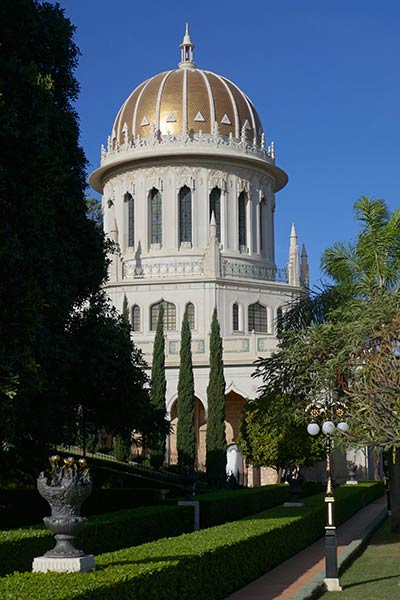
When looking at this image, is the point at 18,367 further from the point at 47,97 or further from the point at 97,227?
the point at 97,227

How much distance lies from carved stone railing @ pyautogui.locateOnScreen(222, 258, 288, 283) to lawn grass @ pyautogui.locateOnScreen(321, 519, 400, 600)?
117 feet

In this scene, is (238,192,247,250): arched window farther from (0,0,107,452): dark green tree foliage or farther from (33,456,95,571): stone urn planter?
(33,456,95,571): stone urn planter

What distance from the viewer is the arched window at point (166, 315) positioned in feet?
177

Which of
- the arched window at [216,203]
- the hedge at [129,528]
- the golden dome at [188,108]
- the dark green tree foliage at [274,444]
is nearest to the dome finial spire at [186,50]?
the golden dome at [188,108]

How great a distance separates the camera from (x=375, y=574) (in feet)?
50.5

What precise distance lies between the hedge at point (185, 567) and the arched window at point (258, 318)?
117 ft

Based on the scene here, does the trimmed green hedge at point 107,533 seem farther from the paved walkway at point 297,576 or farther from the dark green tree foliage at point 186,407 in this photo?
the dark green tree foliage at point 186,407

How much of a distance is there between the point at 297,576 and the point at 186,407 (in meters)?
30.1

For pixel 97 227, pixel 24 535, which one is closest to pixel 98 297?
pixel 97 227

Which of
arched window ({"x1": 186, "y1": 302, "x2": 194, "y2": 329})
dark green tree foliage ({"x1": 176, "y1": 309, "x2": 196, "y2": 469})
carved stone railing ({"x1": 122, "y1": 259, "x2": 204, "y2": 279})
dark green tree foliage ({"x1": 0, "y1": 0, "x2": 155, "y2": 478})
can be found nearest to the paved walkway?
dark green tree foliage ({"x1": 0, "y1": 0, "x2": 155, "y2": 478})

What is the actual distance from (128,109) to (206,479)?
Result: 2774cm

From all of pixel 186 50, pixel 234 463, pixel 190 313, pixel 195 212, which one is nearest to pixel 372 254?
pixel 234 463

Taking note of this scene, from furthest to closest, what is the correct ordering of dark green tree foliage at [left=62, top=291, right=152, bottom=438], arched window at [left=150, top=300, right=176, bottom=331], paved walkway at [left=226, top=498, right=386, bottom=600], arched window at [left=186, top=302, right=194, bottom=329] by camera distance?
arched window at [left=150, top=300, right=176, bottom=331] → arched window at [left=186, top=302, right=194, bottom=329] → dark green tree foliage at [left=62, top=291, right=152, bottom=438] → paved walkway at [left=226, top=498, right=386, bottom=600]

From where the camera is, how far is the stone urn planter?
10.3 metres
